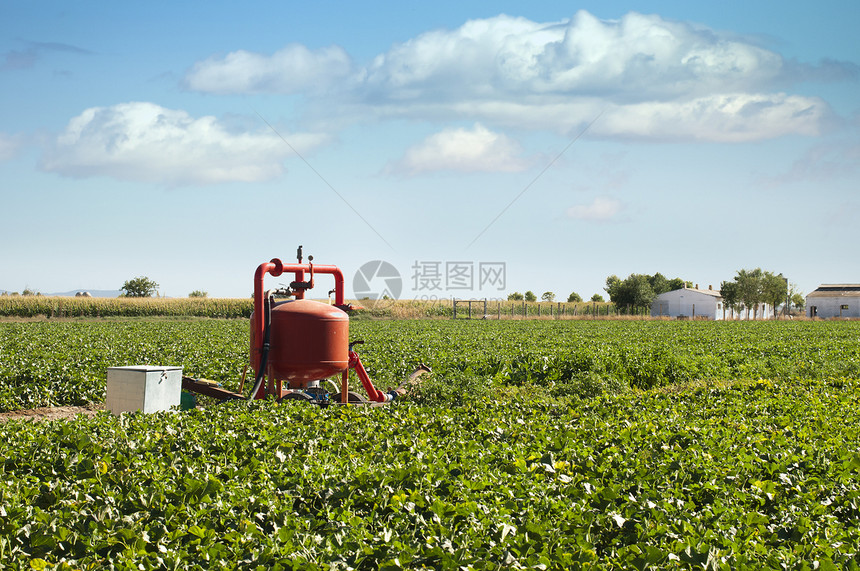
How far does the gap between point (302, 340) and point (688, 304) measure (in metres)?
75.7

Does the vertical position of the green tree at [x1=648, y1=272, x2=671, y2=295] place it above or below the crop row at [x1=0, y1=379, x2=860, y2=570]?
above

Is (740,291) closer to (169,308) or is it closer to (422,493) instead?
(169,308)

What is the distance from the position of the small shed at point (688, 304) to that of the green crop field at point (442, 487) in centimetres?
7149

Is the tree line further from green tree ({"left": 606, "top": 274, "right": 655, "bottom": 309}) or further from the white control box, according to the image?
the white control box

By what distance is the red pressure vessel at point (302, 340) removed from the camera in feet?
31.6

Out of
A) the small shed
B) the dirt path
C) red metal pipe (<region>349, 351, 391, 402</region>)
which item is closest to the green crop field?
red metal pipe (<region>349, 351, 391, 402</region>)

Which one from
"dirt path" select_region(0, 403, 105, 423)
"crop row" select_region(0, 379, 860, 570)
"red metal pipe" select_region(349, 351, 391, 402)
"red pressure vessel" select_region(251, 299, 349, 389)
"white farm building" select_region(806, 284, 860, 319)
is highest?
"white farm building" select_region(806, 284, 860, 319)

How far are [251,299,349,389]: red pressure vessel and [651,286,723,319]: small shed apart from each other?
70.6 meters

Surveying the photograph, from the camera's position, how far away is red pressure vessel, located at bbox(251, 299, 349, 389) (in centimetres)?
962

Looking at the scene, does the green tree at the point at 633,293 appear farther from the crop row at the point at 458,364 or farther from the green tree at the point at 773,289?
the crop row at the point at 458,364

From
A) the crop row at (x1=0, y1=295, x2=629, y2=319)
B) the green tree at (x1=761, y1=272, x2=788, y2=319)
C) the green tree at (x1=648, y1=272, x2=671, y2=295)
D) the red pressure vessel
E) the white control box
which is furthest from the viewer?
the green tree at (x1=648, y1=272, x2=671, y2=295)

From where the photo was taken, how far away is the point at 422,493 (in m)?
5.14

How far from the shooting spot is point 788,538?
15.6 ft

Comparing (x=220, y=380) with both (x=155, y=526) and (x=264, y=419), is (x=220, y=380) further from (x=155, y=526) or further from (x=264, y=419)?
(x=155, y=526)
